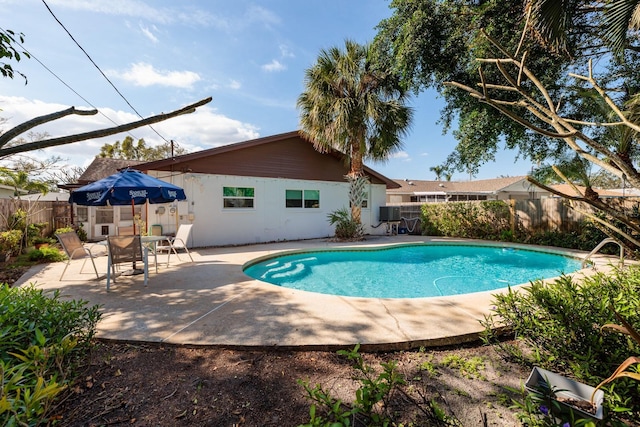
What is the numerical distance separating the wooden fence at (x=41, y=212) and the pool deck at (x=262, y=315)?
5450 millimetres

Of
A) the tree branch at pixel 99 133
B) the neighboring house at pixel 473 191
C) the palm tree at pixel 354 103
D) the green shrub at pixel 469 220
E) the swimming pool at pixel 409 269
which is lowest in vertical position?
the swimming pool at pixel 409 269

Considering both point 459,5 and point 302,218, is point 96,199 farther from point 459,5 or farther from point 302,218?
point 459,5

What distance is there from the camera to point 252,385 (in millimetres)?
2537

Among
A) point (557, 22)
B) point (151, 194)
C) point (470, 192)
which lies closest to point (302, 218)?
point (151, 194)

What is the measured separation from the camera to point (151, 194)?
6168 mm

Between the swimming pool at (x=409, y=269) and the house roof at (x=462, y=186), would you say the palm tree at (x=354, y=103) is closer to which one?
the swimming pool at (x=409, y=269)

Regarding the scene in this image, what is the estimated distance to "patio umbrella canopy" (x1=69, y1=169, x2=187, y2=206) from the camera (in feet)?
18.7

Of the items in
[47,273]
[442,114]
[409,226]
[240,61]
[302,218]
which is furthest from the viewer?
[409,226]

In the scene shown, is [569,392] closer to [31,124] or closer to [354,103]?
[31,124]

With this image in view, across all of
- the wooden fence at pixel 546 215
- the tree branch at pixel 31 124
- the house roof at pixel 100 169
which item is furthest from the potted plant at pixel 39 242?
the wooden fence at pixel 546 215

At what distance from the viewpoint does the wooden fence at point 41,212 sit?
30.4 feet

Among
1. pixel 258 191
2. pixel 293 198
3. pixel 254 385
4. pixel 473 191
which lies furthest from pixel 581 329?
pixel 473 191

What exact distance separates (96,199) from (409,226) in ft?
46.9

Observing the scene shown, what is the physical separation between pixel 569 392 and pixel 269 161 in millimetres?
11919
